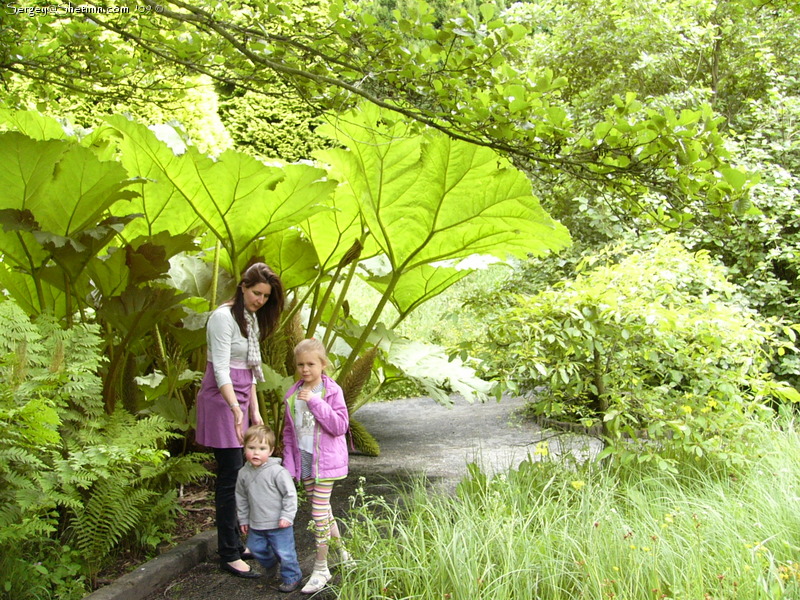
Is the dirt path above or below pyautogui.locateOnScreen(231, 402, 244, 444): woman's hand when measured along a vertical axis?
below

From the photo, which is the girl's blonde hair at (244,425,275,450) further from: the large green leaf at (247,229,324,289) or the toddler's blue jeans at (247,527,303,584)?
the large green leaf at (247,229,324,289)

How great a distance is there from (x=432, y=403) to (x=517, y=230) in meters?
3.74

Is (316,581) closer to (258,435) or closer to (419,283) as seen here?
(258,435)

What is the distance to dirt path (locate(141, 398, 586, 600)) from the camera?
3053 mm

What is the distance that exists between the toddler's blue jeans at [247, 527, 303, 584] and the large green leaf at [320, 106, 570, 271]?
1560 millimetres

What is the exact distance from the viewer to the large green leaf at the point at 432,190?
3635 millimetres

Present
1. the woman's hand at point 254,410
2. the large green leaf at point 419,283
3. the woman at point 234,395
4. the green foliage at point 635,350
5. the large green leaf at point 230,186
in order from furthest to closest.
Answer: the large green leaf at point 419,283, the green foliage at point 635,350, the large green leaf at point 230,186, the woman's hand at point 254,410, the woman at point 234,395

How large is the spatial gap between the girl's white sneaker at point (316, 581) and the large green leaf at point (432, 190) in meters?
1.65

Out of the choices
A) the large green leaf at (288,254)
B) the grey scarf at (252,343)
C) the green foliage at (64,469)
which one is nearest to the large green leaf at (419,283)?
the large green leaf at (288,254)

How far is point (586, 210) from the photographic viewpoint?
646cm

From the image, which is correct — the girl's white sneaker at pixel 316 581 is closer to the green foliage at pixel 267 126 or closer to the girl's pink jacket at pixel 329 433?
the girl's pink jacket at pixel 329 433

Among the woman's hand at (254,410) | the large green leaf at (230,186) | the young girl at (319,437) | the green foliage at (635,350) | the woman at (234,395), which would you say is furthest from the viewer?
the green foliage at (635,350)

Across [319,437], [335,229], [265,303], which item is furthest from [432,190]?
[319,437]

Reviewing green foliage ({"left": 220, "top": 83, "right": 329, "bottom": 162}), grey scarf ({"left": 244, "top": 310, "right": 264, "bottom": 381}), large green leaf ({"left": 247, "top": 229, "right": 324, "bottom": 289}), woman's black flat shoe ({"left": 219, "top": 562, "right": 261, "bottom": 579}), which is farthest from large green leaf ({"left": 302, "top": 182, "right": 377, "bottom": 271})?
green foliage ({"left": 220, "top": 83, "right": 329, "bottom": 162})
